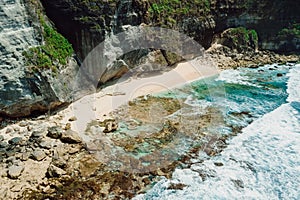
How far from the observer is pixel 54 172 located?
12.6 metres

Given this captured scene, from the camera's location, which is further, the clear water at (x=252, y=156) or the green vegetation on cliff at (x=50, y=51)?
the green vegetation on cliff at (x=50, y=51)

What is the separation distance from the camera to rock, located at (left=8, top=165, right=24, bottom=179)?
1234 cm

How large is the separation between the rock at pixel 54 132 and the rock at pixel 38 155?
1.46m

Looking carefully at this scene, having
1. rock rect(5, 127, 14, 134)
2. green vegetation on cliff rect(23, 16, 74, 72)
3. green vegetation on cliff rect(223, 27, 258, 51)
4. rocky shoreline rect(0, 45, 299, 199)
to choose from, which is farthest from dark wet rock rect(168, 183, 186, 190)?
green vegetation on cliff rect(223, 27, 258, 51)

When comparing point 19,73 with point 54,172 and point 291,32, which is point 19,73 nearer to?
point 54,172

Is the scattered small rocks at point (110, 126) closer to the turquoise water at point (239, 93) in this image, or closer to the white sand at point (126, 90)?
the white sand at point (126, 90)

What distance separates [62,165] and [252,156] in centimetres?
955

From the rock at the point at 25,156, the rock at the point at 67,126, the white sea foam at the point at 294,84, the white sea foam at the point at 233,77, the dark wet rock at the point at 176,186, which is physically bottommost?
the dark wet rock at the point at 176,186

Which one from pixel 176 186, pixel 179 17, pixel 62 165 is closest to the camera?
pixel 176 186

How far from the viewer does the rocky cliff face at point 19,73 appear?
49.4 feet

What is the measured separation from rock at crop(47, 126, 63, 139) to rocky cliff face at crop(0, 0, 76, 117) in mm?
2126

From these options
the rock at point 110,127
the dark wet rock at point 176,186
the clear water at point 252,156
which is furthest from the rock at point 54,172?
the dark wet rock at point 176,186

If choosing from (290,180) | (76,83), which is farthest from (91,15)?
(290,180)

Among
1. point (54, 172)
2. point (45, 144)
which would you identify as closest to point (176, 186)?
point (54, 172)
